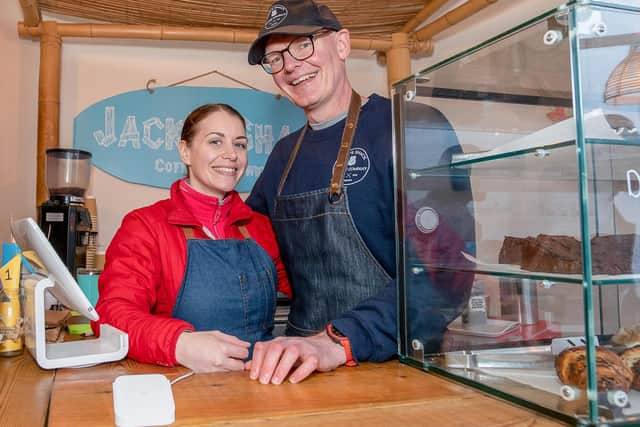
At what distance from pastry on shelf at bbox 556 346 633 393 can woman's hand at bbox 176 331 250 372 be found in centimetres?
59

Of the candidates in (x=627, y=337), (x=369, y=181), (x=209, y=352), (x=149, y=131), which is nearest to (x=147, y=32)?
(x=149, y=131)

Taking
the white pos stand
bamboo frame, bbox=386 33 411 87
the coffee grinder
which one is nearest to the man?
the white pos stand

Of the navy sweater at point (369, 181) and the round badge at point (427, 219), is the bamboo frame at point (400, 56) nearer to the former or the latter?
the navy sweater at point (369, 181)

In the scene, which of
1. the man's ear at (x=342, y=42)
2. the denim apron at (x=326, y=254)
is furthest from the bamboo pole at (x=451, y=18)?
the denim apron at (x=326, y=254)

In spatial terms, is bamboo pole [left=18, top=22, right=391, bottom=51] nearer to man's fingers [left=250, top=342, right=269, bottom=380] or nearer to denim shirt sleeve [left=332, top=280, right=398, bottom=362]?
denim shirt sleeve [left=332, top=280, right=398, bottom=362]

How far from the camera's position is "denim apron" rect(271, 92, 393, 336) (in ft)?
4.93

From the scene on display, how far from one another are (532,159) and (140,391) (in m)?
0.67

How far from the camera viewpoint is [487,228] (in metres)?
1.03

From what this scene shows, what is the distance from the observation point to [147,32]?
107 inches

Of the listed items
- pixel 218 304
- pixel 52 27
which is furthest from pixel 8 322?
pixel 52 27

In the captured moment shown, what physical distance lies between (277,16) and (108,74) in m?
1.57

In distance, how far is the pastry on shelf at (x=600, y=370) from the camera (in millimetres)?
720

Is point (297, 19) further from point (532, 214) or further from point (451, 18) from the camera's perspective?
point (451, 18)

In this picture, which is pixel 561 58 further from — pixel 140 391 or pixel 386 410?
pixel 140 391
